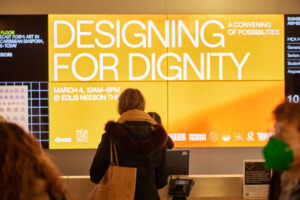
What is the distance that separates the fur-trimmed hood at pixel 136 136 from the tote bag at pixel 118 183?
84 mm

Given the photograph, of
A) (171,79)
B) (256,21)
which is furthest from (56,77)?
(256,21)

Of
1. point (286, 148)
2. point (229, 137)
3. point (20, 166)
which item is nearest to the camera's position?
point (20, 166)

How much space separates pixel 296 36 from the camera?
4453mm

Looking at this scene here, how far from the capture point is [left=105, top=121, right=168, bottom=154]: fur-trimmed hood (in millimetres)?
2092

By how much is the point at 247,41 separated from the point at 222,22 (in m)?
0.39

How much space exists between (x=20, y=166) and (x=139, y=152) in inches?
42.9

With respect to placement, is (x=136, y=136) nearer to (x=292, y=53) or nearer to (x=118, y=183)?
(x=118, y=183)

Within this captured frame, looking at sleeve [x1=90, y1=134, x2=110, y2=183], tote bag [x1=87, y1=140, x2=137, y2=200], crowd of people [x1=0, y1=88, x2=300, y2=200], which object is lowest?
tote bag [x1=87, y1=140, x2=137, y2=200]

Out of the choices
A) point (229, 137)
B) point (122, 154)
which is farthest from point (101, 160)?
point (229, 137)

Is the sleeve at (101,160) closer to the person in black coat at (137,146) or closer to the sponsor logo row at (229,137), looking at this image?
the person in black coat at (137,146)

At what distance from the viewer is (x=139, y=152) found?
83.6 inches

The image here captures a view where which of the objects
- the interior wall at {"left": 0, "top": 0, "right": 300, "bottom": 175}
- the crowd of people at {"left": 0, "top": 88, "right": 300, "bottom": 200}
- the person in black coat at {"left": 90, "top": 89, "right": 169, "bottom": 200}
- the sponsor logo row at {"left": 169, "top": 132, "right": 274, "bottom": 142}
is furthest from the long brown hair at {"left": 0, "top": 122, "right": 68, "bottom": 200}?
the interior wall at {"left": 0, "top": 0, "right": 300, "bottom": 175}

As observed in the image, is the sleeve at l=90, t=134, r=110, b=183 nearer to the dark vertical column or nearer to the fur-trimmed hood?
the fur-trimmed hood

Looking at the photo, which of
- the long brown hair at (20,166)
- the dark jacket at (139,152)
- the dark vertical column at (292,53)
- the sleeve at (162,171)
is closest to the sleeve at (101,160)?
the dark jacket at (139,152)
